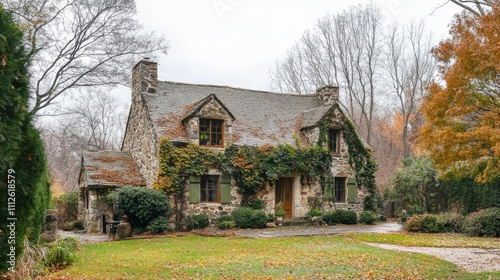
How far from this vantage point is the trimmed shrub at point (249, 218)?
62.2 ft

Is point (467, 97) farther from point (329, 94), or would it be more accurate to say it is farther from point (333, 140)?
point (329, 94)

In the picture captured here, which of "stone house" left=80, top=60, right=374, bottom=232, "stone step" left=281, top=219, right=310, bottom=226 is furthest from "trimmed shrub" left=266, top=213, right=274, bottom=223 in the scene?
"stone house" left=80, top=60, right=374, bottom=232

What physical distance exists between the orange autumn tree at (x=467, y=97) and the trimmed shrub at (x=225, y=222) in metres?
8.18

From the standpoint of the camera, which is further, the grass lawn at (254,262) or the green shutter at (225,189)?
the green shutter at (225,189)

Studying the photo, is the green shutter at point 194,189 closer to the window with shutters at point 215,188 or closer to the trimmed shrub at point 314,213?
the window with shutters at point 215,188

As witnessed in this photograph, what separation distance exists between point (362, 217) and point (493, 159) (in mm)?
8387

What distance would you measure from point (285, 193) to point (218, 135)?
4315 mm

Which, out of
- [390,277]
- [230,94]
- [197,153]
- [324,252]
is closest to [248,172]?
[197,153]

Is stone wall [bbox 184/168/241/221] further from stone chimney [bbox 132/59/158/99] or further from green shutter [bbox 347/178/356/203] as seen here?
green shutter [bbox 347/178/356/203]

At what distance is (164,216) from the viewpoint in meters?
17.9

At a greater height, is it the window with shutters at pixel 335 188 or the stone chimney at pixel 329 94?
the stone chimney at pixel 329 94

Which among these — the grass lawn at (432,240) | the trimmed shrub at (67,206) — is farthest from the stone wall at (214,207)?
the trimmed shrub at (67,206)

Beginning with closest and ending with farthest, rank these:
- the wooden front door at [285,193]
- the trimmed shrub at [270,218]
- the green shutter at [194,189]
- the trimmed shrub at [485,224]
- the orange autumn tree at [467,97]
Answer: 1. the orange autumn tree at [467,97]
2. the trimmed shrub at [485,224]
3. the green shutter at [194,189]
4. the trimmed shrub at [270,218]
5. the wooden front door at [285,193]

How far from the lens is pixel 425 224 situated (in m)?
17.7
